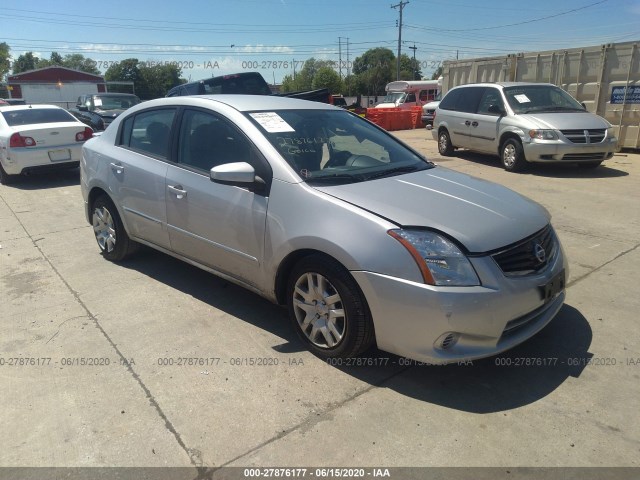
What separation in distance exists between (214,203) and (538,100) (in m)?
8.34

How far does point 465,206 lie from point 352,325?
104cm

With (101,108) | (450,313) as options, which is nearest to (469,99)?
(450,313)

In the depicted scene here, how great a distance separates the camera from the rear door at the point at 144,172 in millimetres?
4148

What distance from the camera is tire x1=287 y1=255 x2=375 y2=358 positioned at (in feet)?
9.45

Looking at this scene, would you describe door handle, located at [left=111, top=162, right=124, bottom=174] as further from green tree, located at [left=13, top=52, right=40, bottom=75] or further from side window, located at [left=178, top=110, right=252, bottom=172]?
green tree, located at [left=13, top=52, right=40, bottom=75]

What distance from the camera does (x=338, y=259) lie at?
2.88 m

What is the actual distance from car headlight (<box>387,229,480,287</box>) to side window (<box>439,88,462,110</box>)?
9.54 metres

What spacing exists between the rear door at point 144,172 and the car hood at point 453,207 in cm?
167

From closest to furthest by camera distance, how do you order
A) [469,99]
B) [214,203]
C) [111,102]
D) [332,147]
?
1. [214,203]
2. [332,147]
3. [469,99]
4. [111,102]

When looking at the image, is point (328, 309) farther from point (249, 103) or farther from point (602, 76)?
point (602, 76)

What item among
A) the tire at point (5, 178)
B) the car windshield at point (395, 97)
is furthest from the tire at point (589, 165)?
the car windshield at point (395, 97)

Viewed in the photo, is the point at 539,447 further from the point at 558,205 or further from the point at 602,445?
the point at 558,205

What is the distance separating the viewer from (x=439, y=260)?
8.80ft

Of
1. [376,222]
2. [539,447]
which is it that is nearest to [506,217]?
[376,222]
